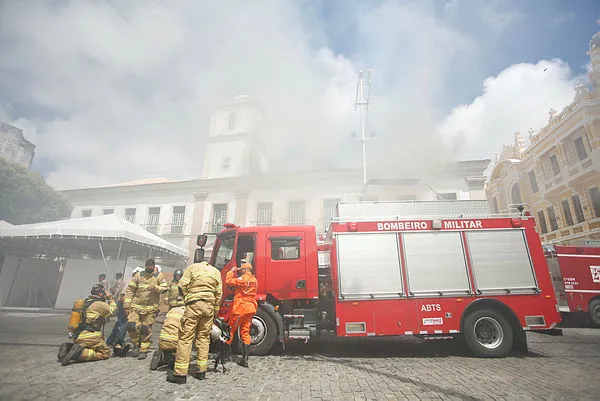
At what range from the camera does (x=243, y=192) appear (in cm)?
2061

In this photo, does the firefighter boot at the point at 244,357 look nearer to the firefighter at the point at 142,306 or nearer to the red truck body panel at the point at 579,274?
the firefighter at the point at 142,306

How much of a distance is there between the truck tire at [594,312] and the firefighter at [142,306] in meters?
12.6

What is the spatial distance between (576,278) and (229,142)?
23793 millimetres

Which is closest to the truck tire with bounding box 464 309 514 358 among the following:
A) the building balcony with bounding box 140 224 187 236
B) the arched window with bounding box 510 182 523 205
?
the arched window with bounding box 510 182 523 205

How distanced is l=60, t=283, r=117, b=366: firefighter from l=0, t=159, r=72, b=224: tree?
6207 millimetres

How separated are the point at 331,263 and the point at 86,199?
84.7ft

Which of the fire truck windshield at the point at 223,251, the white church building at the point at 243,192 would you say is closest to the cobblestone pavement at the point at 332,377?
the fire truck windshield at the point at 223,251

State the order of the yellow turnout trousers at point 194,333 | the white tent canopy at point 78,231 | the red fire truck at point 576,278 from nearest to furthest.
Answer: the yellow turnout trousers at point 194,333 → the red fire truck at point 576,278 → the white tent canopy at point 78,231

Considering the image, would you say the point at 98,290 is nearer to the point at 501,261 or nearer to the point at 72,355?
the point at 72,355

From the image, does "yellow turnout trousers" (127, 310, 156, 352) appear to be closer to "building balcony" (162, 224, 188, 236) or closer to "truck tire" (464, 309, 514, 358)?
"truck tire" (464, 309, 514, 358)

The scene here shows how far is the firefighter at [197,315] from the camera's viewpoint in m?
3.39

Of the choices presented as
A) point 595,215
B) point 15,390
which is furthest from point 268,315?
point 595,215

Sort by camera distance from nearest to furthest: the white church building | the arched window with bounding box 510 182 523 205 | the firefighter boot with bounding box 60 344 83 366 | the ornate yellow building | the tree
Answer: the firefighter boot with bounding box 60 344 83 366
the tree
the ornate yellow building
the white church building
the arched window with bounding box 510 182 523 205

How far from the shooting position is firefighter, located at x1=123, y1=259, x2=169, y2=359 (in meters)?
4.91
